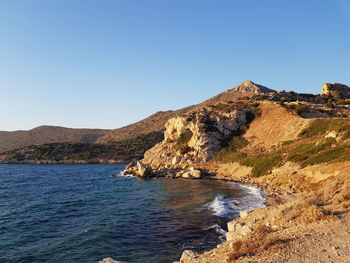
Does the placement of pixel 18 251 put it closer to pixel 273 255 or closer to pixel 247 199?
pixel 273 255

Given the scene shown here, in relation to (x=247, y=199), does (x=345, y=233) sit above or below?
above

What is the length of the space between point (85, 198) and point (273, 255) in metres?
32.2

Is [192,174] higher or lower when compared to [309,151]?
lower

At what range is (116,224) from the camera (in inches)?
942

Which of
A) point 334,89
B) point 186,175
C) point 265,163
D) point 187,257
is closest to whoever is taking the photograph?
point 187,257

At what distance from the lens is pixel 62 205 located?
32.9 meters

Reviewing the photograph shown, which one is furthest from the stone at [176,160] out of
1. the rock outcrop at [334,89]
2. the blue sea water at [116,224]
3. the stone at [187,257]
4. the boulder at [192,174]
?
the rock outcrop at [334,89]

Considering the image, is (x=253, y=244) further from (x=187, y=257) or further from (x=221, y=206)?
(x=221, y=206)

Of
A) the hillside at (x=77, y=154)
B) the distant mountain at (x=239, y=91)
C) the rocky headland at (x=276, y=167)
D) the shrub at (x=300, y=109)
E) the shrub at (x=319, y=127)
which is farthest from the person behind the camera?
the distant mountain at (x=239, y=91)

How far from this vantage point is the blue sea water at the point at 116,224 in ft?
57.7

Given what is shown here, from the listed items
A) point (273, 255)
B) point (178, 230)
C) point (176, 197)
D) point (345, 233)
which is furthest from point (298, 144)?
point (273, 255)

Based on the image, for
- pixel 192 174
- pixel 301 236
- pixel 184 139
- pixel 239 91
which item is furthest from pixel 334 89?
pixel 301 236

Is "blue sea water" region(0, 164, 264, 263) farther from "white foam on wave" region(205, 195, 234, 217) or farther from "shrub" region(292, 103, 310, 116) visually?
"shrub" region(292, 103, 310, 116)

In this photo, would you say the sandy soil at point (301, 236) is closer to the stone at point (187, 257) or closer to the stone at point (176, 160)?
the stone at point (187, 257)
